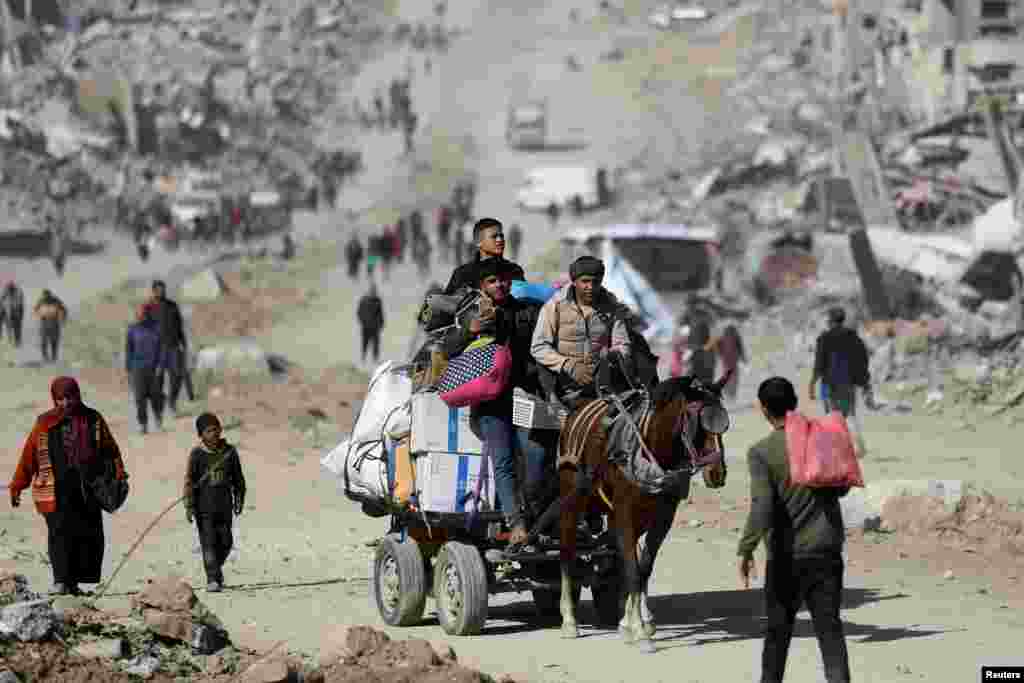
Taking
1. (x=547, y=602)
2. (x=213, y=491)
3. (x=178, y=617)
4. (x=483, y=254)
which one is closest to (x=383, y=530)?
(x=213, y=491)

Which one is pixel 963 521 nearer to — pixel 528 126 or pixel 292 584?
pixel 292 584

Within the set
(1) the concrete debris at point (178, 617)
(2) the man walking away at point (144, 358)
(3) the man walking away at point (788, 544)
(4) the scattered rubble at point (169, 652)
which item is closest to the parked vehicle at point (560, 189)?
(2) the man walking away at point (144, 358)

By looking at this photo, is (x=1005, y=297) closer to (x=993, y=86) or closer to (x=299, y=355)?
(x=299, y=355)

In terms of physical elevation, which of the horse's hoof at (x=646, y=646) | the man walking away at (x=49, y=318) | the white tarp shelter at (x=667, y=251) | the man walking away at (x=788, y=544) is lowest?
the horse's hoof at (x=646, y=646)

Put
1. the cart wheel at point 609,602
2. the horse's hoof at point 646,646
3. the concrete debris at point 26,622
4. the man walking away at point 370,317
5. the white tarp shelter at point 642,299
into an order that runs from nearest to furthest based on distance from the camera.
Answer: the concrete debris at point 26,622 → the horse's hoof at point 646,646 → the cart wheel at point 609,602 → the man walking away at point 370,317 → the white tarp shelter at point 642,299

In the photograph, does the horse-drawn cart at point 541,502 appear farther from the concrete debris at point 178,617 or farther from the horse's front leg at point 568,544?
the concrete debris at point 178,617

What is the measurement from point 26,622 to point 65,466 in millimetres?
2330

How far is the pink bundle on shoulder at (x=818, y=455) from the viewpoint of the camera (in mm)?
8969

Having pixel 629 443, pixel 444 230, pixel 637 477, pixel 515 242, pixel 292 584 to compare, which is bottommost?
pixel 292 584

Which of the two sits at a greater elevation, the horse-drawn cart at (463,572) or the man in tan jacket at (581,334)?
the man in tan jacket at (581,334)

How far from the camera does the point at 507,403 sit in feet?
39.6

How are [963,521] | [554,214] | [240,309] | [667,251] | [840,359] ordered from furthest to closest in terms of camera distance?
[554,214]
[240,309]
[667,251]
[840,359]
[963,521]

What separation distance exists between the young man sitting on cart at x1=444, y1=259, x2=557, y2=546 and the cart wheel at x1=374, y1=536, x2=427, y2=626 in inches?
30.6

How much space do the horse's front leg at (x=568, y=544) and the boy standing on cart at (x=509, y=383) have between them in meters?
0.24
